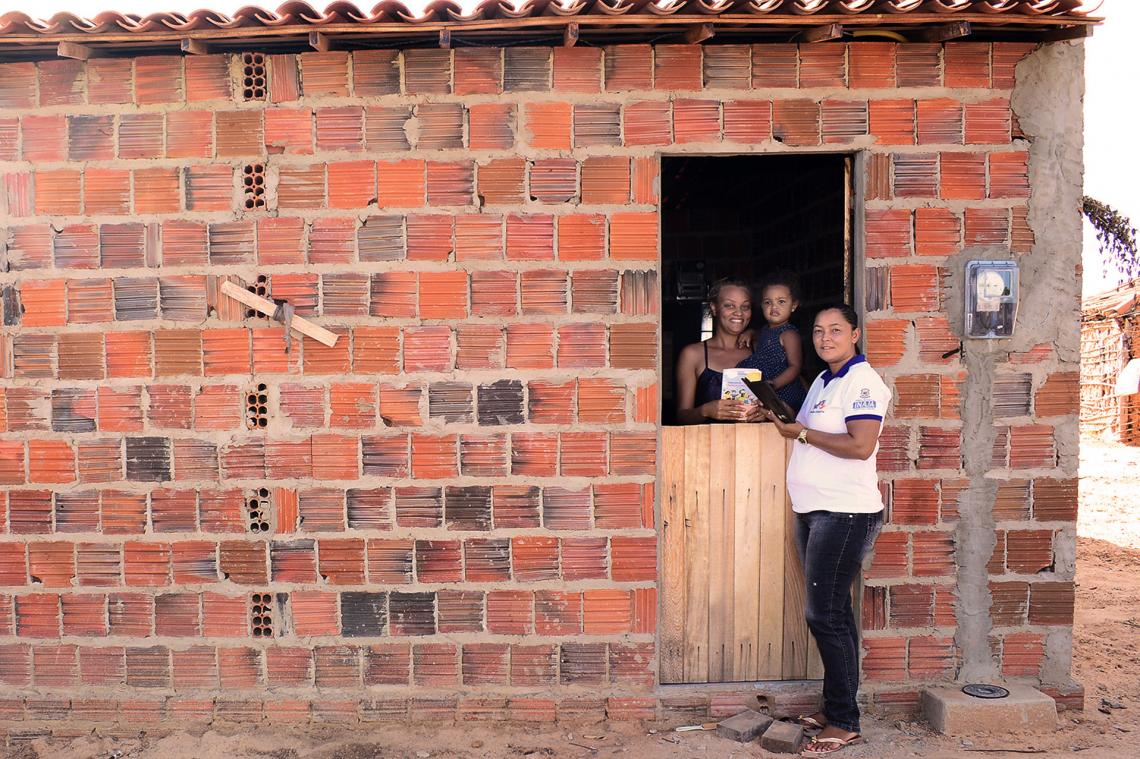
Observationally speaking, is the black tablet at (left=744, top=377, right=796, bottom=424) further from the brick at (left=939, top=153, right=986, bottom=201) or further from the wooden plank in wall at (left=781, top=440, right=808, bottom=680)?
the brick at (left=939, top=153, right=986, bottom=201)

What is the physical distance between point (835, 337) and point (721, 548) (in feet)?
4.09

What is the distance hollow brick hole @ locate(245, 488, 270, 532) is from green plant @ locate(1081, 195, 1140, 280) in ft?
27.3

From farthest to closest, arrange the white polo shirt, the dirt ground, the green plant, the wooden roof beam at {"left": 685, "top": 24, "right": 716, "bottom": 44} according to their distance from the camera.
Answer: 1. the green plant
2. the dirt ground
3. the wooden roof beam at {"left": 685, "top": 24, "right": 716, "bottom": 44}
4. the white polo shirt

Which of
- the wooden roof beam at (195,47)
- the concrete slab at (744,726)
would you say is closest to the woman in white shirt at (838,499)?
the concrete slab at (744,726)

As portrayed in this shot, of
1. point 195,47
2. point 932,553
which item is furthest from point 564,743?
point 195,47

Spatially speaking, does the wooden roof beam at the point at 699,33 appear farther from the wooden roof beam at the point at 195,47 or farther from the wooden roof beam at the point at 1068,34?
the wooden roof beam at the point at 195,47

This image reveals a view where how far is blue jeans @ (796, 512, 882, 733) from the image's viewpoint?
369cm

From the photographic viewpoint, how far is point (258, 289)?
4.02 meters

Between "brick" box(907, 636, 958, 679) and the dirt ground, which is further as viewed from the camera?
"brick" box(907, 636, 958, 679)

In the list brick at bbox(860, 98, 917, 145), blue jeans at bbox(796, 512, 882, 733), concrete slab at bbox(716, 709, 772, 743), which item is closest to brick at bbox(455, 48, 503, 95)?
brick at bbox(860, 98, 917, 145)

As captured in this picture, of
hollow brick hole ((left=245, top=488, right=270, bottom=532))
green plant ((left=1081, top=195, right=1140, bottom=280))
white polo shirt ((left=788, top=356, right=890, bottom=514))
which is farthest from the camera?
green plant ((left=1081, top=195, right=1140, bottom=280))

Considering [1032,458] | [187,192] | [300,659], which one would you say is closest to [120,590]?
[300,659]

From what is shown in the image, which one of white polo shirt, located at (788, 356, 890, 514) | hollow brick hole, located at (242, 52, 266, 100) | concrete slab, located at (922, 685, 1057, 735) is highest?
hollow brick hole, located at (242, 52, 266, 100)

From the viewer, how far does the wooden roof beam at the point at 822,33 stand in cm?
371
